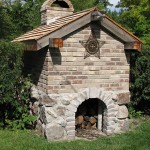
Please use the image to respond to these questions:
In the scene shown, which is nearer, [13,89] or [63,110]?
[63,110]

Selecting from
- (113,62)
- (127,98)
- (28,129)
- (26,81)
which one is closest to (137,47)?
(113,62)

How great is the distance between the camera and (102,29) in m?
8.89

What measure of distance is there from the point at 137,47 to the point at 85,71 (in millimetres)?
1673

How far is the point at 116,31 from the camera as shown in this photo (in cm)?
888

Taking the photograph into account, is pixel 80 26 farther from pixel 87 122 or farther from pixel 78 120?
pixel 87 122

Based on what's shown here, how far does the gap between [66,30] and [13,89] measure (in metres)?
2.24

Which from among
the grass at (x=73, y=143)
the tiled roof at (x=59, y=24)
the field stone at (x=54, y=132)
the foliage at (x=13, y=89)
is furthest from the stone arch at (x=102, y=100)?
the tiled roof at (x=59, y=24)

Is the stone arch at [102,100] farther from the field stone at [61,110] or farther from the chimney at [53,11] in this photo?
the chimney at [53,11]

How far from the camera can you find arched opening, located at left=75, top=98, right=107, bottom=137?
31.4 feet

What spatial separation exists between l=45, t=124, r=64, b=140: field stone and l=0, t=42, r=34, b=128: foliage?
38.0 inches

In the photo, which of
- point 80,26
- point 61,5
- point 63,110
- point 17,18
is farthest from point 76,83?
point 17,18

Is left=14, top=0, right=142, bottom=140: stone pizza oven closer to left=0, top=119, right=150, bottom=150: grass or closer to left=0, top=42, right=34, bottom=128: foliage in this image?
left=0, top=42, right=34, bottom=128: foliage

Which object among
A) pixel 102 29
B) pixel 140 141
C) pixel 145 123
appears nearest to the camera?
pixel 140 141

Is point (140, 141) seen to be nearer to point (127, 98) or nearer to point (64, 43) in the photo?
point (127, 98)
